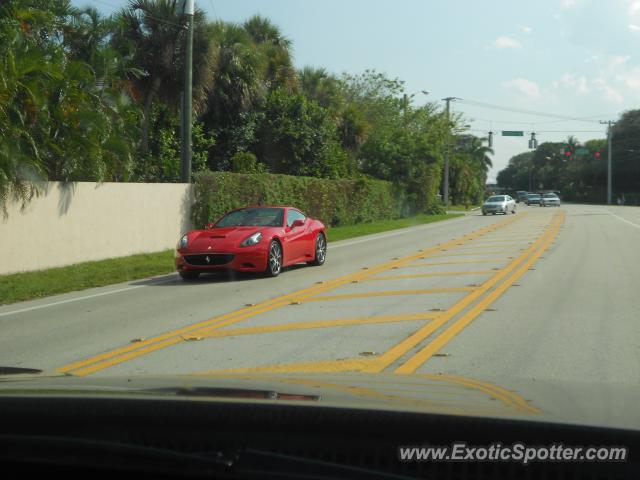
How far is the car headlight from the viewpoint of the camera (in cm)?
1484

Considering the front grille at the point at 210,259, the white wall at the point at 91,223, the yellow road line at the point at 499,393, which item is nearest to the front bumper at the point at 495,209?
the white wall at the point at 91,223

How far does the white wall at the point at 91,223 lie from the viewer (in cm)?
1644

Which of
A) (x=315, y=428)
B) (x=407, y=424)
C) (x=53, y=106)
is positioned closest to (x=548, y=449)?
(x=407, y=424)

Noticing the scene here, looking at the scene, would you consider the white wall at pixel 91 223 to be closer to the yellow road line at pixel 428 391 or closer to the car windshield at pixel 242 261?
the car windshield at pixel 242 261

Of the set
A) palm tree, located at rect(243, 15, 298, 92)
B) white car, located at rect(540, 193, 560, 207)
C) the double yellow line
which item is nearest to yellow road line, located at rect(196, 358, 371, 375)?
the double yellow line

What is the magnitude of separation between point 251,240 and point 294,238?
1.57 m

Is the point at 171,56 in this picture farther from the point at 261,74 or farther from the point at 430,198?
the point at 430,198

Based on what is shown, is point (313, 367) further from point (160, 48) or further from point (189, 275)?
point (160, 48)

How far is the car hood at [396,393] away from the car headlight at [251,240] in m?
10.5

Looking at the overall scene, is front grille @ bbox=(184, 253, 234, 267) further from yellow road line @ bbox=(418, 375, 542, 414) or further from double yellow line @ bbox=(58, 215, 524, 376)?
yellow road line @ bbox=(418, 375, 542, 414)

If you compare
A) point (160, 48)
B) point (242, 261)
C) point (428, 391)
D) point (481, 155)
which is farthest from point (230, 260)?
point (481, 155)

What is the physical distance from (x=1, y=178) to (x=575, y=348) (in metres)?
11.4

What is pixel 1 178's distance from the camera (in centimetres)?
1530

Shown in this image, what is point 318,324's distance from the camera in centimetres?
966
